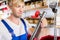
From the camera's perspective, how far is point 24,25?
4.74 ft

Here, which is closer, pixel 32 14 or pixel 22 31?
pixel 22 31

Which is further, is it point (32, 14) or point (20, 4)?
point (32, 14)

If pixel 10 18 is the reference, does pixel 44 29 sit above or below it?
below

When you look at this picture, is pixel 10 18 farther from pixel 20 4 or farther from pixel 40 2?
pixel 40 2

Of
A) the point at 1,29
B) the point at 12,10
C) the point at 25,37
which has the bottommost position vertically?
the point at 25,37

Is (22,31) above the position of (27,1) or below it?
below

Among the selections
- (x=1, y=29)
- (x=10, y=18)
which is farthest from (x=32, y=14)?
(x=1, y=29)

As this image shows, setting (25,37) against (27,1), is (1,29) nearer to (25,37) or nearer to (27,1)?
(25,37)

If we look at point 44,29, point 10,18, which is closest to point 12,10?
point 10,18

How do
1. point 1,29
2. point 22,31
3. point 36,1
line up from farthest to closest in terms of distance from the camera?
1. point 36,1
2. point 22,31
3. point 1,29

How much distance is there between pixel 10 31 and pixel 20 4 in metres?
0.26

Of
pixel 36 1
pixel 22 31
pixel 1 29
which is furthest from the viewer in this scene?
pixel 36 1

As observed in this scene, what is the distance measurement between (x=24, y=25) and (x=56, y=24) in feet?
0.98

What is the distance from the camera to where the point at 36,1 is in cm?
154
